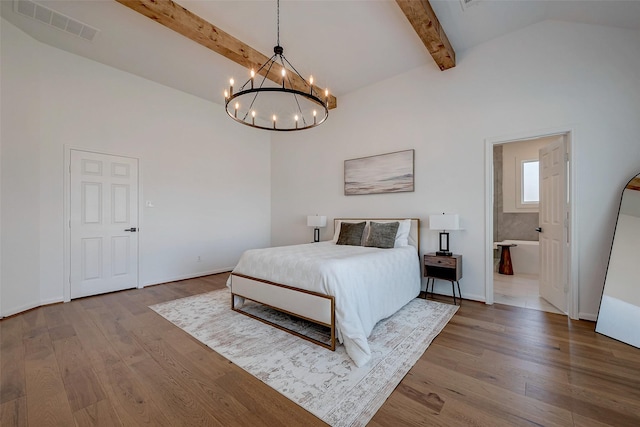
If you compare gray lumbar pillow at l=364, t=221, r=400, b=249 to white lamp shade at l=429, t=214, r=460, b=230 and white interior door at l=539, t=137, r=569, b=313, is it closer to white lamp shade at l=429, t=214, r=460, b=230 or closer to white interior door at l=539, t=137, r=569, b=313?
white lamp shade at l=429, t=214, r=460, b=230

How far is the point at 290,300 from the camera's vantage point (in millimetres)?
2586

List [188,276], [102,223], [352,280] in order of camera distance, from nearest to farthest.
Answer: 1. [352,280]
2. [102,223]
3. [188,276]

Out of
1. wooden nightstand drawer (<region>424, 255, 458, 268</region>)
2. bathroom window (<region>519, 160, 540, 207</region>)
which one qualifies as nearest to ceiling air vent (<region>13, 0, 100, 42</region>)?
wooden nightstand drawer (<region>424, 255, 458, 268</region>)

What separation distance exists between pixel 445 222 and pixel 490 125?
4.68ft

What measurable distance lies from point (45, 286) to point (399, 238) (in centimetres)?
485

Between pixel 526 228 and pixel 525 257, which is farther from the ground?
pixel 526 228

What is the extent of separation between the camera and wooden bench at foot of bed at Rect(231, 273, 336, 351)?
2.29 m

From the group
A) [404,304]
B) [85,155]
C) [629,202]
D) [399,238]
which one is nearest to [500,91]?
[629,202]

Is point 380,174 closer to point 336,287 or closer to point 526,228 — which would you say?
point 336,287

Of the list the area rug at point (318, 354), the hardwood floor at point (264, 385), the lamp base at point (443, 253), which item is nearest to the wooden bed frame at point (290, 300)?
the area rug at point (318, 354)

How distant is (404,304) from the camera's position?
3262 millimetres

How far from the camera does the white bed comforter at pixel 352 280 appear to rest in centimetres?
221

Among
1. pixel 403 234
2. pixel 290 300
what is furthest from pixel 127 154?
pixel 403 234

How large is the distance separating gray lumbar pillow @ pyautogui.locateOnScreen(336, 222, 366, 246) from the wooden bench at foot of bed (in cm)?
162
